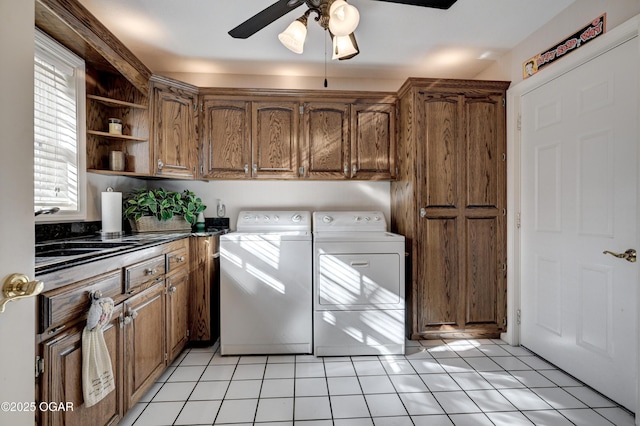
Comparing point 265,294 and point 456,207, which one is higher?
point 456,207

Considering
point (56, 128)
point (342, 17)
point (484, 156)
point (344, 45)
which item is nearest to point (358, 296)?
point (484, 156)

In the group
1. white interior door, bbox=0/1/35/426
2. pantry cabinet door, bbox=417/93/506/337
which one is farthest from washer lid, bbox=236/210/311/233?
white interior door, bbox=0/1/35/426

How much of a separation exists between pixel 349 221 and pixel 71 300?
6.86 feet

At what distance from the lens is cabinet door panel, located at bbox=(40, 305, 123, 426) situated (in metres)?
1.01

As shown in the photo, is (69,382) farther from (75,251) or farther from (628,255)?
(628,255)

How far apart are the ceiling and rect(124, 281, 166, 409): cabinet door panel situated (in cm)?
Answer: 182

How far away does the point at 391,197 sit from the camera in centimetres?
304

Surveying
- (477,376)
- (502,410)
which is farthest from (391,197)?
(502,410)

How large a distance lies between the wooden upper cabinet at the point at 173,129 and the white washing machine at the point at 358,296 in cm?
134

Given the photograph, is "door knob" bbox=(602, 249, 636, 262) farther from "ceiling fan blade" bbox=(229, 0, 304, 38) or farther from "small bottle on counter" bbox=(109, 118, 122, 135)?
"small bottle on counter" bbox=(109, 118, 122, 135)

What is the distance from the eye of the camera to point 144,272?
5.49 feet

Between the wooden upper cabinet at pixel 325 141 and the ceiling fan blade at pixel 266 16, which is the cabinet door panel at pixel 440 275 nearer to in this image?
the wooden upper cabinet at pixel 325 141

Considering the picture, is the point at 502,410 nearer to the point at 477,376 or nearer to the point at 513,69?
the point at 477,376

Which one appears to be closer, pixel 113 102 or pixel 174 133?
pixel 113 102
